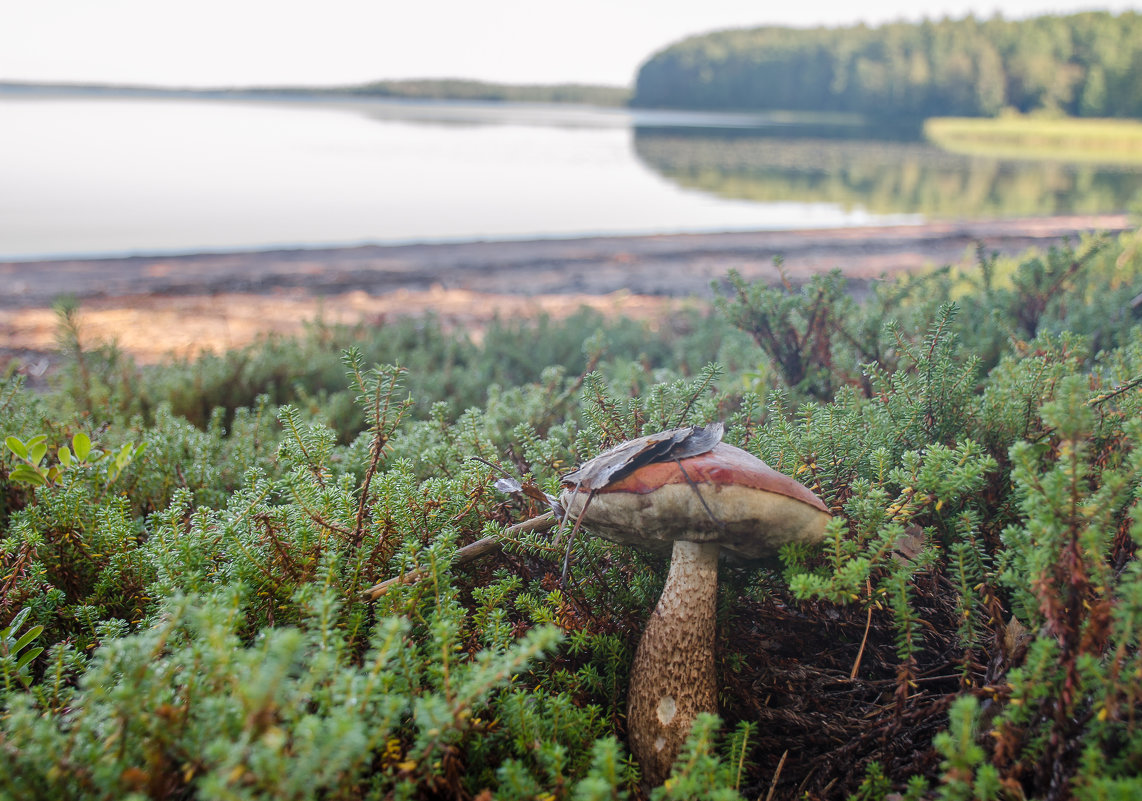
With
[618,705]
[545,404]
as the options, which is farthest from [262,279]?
[618,705]

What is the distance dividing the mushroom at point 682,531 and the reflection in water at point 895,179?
78.0ft

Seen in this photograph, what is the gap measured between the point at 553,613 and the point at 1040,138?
8529cm

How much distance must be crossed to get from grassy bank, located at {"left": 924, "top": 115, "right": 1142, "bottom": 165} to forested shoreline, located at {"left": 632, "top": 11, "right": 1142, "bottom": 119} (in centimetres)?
488

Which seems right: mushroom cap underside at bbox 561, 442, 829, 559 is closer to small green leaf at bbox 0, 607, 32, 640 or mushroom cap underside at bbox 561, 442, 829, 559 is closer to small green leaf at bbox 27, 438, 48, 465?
small green leaf at bbox 0, 607, 32, 640

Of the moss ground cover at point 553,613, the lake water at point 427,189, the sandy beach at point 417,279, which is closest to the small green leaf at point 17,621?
the moss ground cover at point 553,613

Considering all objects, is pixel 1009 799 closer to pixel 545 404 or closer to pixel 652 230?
pixel 545 404

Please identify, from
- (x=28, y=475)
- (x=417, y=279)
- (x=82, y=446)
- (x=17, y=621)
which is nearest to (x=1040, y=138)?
(x=417, y=279)

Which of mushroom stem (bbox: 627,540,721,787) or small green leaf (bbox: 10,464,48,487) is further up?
small green leaf (bbox: 10,464,48,487)

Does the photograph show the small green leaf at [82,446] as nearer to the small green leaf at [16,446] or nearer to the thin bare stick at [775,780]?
the small green leaf at [16,446]

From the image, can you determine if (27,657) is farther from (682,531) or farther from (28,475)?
(682,531)

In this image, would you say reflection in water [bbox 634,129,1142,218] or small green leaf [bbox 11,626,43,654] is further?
reflection in water [bbox 634,129,1142,218]

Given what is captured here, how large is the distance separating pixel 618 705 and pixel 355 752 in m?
0.84

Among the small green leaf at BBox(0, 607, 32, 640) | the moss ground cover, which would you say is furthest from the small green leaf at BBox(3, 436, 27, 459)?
the small green leaf at BBox(0, 607, 32, 640)

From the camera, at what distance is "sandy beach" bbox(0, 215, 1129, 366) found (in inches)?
326
